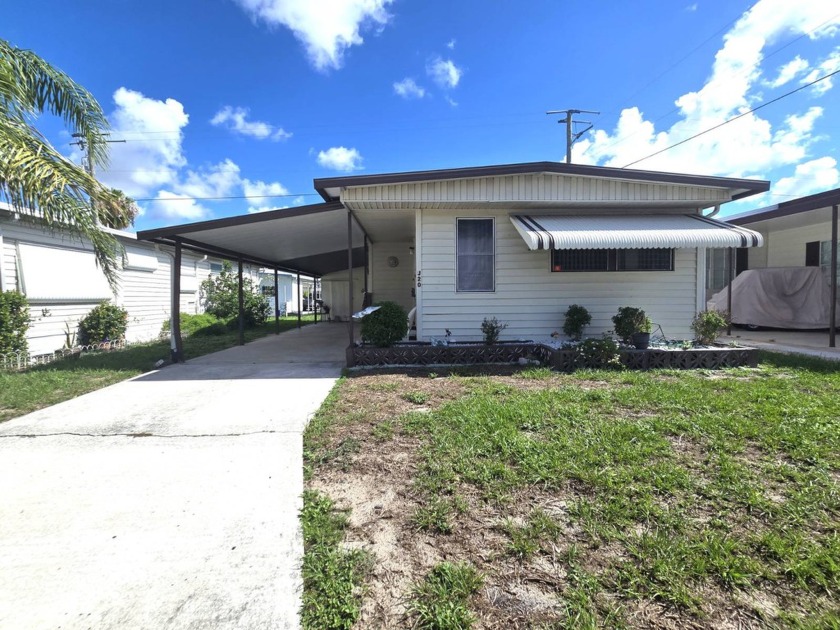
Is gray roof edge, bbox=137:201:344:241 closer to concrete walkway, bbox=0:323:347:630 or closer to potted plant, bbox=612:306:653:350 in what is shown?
concrete walkway, bbox=0:323:347:630

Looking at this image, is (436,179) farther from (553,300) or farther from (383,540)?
(383,540)

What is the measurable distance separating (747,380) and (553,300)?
3082 millimetres

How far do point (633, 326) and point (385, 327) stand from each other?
4.21m

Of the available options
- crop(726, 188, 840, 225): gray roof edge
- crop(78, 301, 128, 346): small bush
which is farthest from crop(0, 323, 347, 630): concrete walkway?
crop(726, 188, 840, 225): gray roof edge

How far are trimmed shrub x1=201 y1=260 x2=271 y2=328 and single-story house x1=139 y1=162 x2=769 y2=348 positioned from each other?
7.86m

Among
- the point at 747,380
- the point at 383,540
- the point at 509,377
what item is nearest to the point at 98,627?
the point at 383,540

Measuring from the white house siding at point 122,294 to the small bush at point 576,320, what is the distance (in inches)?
297

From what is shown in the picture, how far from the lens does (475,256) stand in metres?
7.31

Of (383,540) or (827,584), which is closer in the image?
(827,584)

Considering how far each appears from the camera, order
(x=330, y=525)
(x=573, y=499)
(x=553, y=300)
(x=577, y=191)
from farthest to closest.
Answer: (x=553, y=300) < (x=577, y=191) < (x=573, y=499) < (x=330, y=525)

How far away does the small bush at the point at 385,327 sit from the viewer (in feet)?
22.0

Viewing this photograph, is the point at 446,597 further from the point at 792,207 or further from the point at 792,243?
the point at 792,243

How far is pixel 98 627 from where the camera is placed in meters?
1.63

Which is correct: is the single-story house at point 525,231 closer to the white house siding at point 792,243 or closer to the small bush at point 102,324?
the small bush at point 102,324
